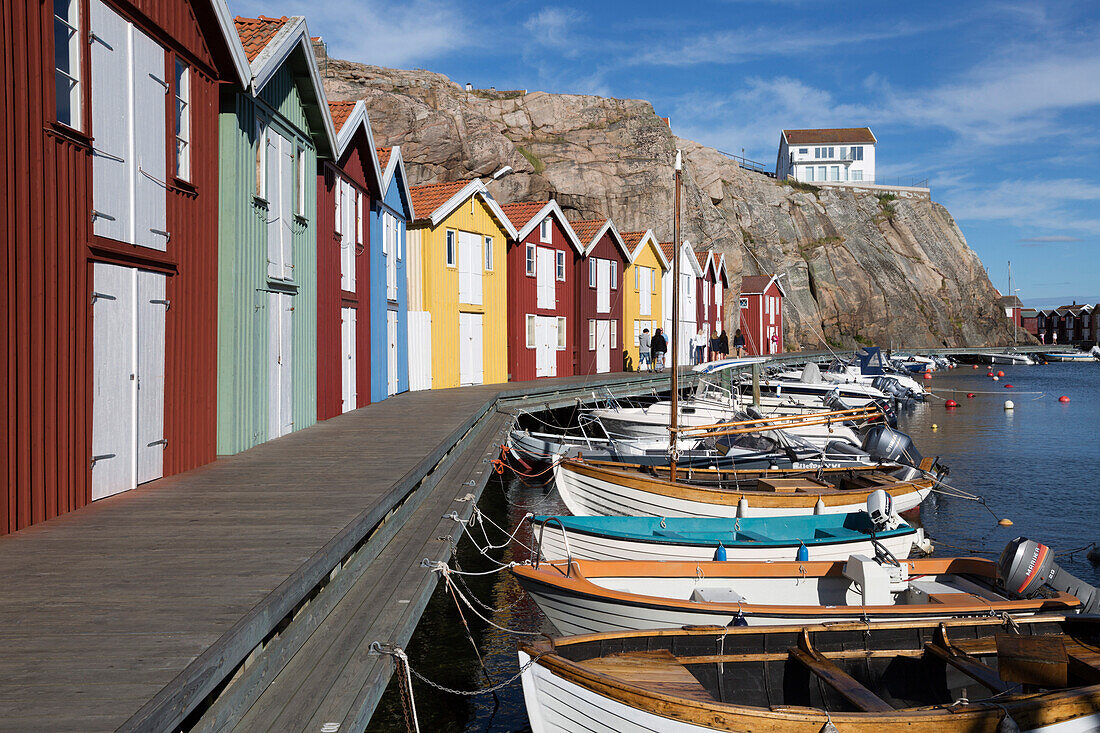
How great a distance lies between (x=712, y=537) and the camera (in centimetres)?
1314

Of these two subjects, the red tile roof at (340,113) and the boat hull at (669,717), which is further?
the red tile roof at (340,113)

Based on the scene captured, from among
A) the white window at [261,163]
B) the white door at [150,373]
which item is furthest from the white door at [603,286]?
the white door at [150,373]

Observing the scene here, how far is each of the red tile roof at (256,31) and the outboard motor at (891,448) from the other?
1870 centimetres

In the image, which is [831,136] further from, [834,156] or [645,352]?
[645,352]

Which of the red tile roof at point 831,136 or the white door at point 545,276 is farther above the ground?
the red tile roof at point 831,136

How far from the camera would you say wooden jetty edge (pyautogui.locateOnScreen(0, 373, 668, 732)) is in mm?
4527

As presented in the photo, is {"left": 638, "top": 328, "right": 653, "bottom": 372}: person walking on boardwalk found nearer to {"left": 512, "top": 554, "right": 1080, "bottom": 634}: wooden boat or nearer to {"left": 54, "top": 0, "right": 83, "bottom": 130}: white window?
{"left": 512, "top": 554, "right": 1080, "bottom": 634}: wooden boat

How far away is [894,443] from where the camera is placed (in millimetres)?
23625

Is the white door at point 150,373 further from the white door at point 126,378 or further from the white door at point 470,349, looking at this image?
the white door at point 470,349

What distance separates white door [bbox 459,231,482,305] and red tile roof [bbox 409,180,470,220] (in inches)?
60.8

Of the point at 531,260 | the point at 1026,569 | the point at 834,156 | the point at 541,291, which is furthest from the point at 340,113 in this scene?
the point at 834,156

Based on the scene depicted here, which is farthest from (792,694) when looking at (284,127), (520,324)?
(520,324)

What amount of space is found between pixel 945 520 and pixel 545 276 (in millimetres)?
19750

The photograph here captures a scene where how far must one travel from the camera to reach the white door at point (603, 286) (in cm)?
4116
